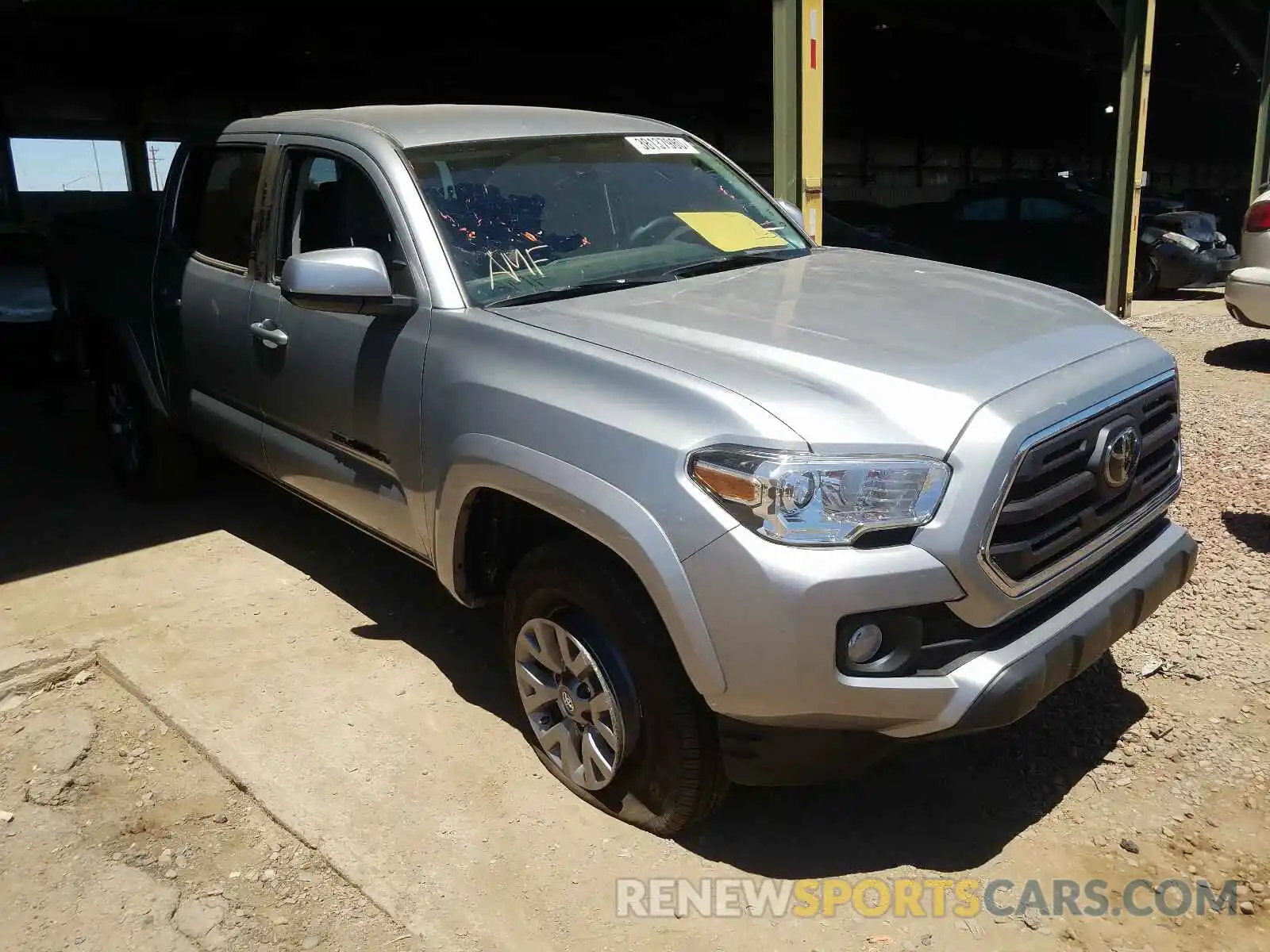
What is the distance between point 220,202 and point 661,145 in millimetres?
1961

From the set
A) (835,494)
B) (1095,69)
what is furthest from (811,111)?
(1095,69)

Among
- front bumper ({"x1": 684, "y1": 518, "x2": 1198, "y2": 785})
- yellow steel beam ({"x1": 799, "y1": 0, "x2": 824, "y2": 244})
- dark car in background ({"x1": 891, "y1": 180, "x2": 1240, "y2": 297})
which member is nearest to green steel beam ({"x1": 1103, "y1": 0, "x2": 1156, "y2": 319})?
dark car in background ({"x1": 891, "y1": 180, "x2": 1240, "y2": 297})

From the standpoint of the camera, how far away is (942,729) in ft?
7.75

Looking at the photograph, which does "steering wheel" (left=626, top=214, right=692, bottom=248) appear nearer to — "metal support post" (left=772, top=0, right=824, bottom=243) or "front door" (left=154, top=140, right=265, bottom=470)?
"front door" (left=154, top=140, right=265, bottom=470)

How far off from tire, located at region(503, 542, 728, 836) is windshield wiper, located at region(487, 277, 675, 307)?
2.56ft

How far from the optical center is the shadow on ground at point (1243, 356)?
8016 mm

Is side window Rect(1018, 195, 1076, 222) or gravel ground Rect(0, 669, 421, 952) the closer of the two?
gravel ground Rect(0, 669, 421, 952)

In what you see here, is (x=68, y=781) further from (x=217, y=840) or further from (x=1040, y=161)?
(x=1040, y=161)

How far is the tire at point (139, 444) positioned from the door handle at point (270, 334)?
Result: 4.63 feet

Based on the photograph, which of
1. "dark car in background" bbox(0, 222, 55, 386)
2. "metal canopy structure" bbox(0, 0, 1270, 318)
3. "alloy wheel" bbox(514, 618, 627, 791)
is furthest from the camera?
"metal canopy structure" bbox(0, 0, 1270, 318)

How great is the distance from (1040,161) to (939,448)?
36.2 m

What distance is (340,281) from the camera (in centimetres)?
309

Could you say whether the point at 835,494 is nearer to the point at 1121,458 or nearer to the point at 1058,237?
the point at 1121,458

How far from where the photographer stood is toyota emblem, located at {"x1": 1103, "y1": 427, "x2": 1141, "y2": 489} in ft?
8.60
